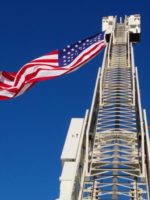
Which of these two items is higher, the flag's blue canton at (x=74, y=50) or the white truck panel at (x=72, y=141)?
the flag's blue canton at (x=74, y=50)

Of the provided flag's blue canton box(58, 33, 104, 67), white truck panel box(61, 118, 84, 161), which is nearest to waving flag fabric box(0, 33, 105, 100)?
flag's blue canton box(58, 33, 104, 67)

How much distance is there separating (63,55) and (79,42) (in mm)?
1852

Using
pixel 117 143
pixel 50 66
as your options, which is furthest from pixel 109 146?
pixel 50 66

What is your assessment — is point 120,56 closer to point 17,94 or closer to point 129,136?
point 17,94

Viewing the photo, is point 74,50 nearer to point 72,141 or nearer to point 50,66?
point 50,66

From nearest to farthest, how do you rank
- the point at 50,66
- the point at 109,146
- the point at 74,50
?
the point at 109,146
the point at 50,66
the point at 74,50

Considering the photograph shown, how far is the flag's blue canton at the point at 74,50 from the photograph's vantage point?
22.0 meters

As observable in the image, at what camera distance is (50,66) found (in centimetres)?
2086

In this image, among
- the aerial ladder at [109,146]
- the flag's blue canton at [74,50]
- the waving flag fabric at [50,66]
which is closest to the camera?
the aerial ladder at [109,146]

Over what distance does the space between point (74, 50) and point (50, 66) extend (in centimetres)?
270

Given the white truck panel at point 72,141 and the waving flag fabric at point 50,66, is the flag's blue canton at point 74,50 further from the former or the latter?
the white truck panel at point 72,141

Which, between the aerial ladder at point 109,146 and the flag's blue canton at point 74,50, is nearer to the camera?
the aerial ladder at point 109,146

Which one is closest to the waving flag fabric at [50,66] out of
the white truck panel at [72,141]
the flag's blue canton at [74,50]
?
the flag's blue canton at [74,50]

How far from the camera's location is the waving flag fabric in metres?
18.8
